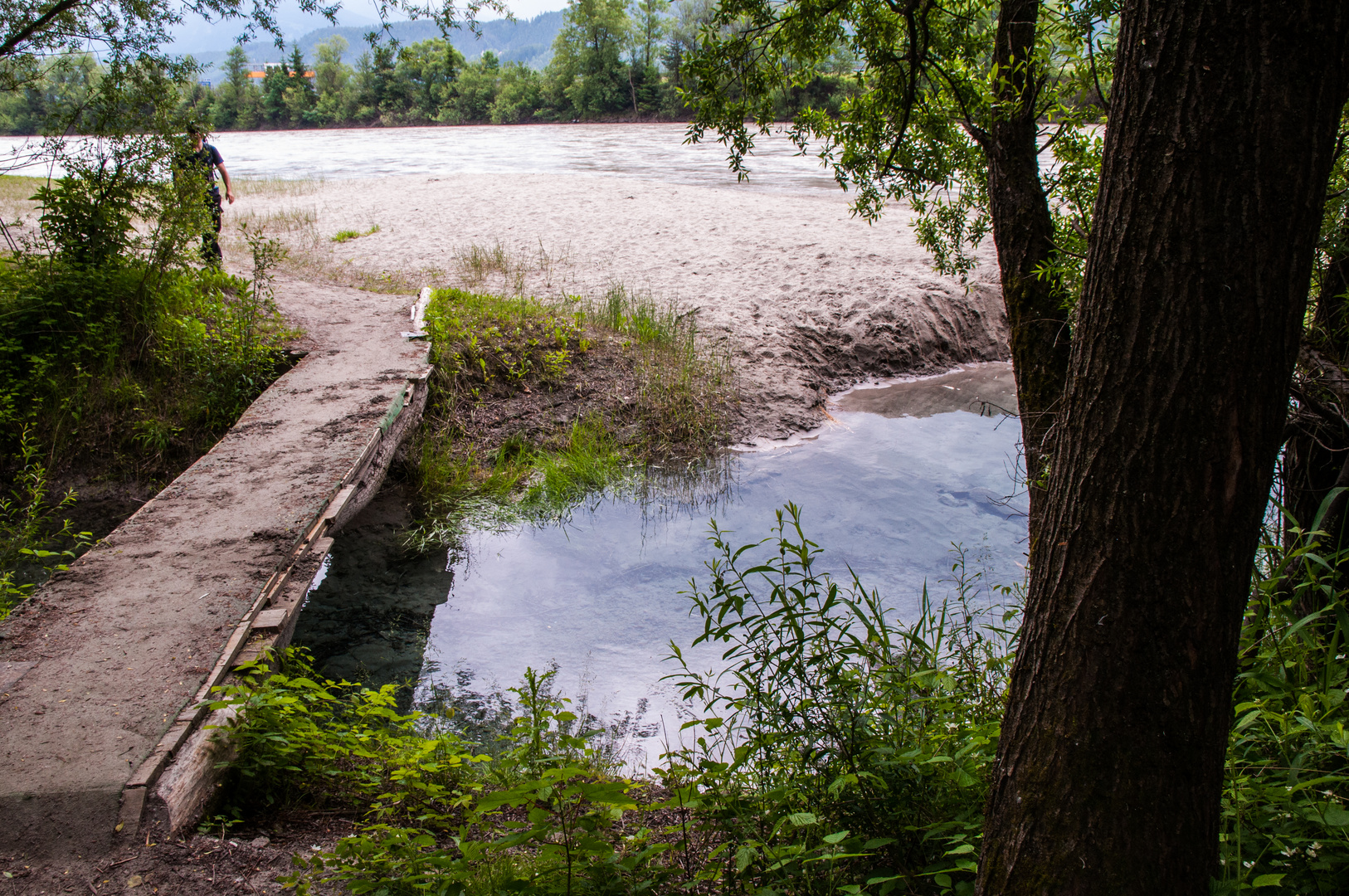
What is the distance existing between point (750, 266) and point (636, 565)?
678cm

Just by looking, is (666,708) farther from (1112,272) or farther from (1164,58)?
(1164,58)

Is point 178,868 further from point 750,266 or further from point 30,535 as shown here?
point 750,266

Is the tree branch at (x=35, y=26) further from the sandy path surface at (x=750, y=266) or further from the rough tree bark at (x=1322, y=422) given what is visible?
the rough tree bark at (x=1322, y=422)

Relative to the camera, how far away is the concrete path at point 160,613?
291 centimetres

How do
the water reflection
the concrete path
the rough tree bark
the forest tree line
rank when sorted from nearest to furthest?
1. the concrete path
2. the rough tree bark
3. the water reflection
4. the forest tree line

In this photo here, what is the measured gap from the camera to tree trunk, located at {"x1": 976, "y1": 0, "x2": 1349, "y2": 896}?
159cm

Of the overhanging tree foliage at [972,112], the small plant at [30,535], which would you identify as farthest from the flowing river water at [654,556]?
the small plant at [30,535]

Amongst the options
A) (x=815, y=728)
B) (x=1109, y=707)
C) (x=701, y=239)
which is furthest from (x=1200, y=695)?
(x=701, y=239)

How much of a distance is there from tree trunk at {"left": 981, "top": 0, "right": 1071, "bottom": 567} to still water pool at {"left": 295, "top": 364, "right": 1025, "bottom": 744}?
1.44m

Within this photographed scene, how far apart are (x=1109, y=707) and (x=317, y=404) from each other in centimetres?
621

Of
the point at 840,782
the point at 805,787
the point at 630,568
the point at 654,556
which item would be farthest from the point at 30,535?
the point at 840,782

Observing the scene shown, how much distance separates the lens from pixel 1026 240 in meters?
4.34

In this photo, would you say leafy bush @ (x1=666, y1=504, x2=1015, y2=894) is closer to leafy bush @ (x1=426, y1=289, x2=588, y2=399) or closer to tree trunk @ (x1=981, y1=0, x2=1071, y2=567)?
tree trunk @ (x1=981, y1=0, x2=1071, y2=567)

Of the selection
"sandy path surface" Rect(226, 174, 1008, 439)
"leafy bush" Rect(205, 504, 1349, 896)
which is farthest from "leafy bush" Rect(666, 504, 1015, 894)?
"sandy path surface" Rect(226, 174, 1008, 439)
